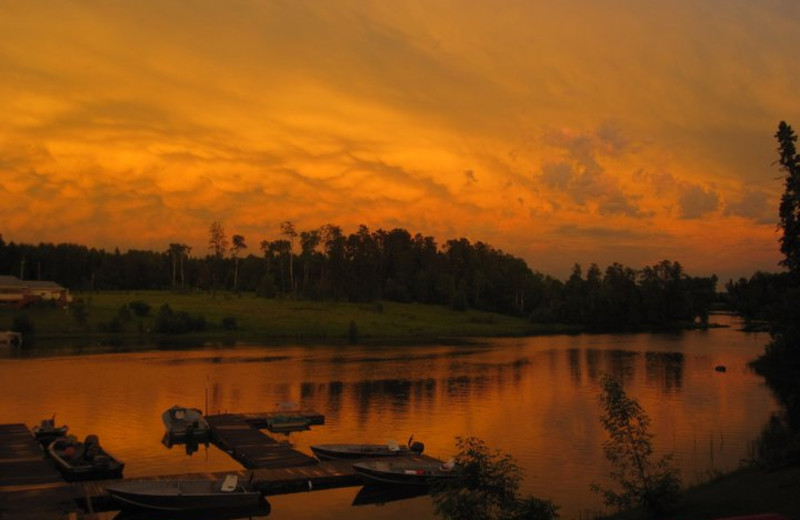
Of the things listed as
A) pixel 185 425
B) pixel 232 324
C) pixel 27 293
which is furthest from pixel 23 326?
pixel 185 425

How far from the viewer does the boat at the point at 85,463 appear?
40.9 m

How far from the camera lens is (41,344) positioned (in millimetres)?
124875

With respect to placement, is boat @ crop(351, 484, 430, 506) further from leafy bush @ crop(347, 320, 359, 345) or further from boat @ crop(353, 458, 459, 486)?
leafy bush @ crop(347, 320, 359, 345)

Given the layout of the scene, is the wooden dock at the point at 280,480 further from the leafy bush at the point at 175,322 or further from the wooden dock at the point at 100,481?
the leafy bush at the point at 175,322

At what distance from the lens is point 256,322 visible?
15862 centimetres

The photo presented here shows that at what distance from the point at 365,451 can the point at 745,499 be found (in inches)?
951

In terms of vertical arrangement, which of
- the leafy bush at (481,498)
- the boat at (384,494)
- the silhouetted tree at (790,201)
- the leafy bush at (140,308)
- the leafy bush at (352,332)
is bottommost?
the boat at (384,494)

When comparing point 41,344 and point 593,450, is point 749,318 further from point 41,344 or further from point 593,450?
point 41,344

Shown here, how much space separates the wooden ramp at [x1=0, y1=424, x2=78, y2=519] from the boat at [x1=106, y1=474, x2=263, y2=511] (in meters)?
2.46

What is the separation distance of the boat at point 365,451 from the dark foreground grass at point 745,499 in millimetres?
18175

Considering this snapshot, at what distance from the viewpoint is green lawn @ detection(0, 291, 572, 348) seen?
142 metres

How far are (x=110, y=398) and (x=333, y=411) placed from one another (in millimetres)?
22325

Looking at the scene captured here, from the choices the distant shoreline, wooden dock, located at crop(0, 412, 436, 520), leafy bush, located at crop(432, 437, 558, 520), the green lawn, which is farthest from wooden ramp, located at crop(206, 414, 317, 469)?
the green lawn

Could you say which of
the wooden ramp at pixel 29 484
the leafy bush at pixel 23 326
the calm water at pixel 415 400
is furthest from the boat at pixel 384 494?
the leafy bush at pixel 23 326
